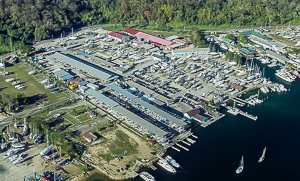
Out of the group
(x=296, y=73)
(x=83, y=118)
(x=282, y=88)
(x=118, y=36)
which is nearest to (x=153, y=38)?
(x=118, y=36)

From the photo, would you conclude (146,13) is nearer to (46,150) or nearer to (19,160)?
(46,150)

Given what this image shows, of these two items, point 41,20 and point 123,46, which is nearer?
point 123,46

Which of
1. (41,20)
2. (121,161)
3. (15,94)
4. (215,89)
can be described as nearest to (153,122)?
(121,161)

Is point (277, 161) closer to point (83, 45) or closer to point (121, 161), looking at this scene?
point (121, 161)

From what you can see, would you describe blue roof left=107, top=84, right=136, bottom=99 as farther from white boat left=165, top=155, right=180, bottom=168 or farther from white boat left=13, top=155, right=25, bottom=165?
white boat left=13, top=155, right=25, bottom=165

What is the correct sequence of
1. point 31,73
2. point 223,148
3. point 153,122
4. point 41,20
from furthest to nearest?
1. point 41,20
2. point 31,73
3. point 153,122
4. point 223,148

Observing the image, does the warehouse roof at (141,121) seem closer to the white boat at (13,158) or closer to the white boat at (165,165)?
the white boat at (165,165)

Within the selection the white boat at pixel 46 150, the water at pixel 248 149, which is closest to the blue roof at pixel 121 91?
the water at pixel 248 149

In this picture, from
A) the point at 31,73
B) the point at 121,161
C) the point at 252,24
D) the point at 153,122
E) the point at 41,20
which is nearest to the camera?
the point at 121,161
